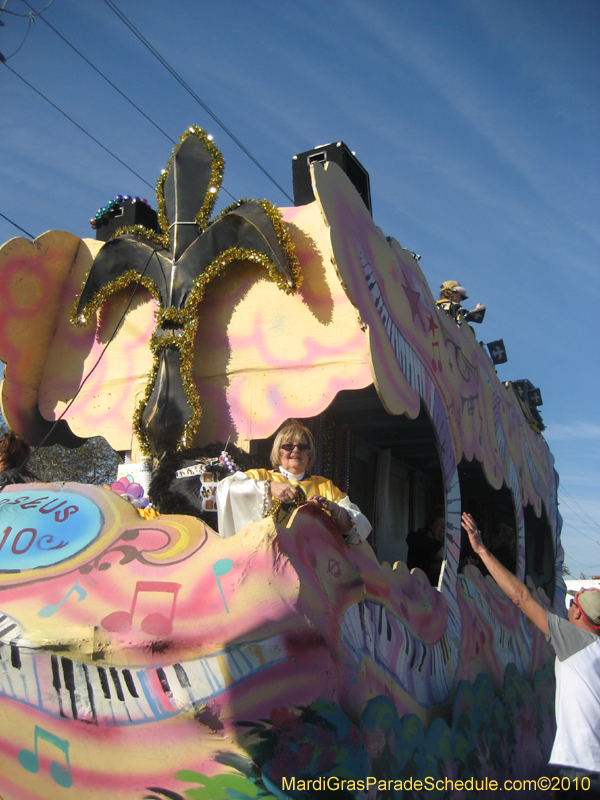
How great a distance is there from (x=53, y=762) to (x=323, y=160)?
4232 mm

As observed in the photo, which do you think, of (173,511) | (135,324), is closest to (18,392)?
(135,324)

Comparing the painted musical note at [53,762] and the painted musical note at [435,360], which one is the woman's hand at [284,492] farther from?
the painted musical note at [435,360]

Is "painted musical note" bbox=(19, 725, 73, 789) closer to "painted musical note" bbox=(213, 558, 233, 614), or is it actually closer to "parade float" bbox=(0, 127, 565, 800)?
"parade float" bbox=(0, 127, 565, 800)

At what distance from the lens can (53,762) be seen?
2.26 metres

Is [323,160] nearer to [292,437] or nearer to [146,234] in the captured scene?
[146,234]

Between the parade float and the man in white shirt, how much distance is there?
745 millimetres

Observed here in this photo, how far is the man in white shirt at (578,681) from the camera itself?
275cm

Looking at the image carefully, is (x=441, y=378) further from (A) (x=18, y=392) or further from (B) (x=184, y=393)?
(A) (x=18, y=392)

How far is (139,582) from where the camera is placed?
7.88 ft

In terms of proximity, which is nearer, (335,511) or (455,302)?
(335,511)

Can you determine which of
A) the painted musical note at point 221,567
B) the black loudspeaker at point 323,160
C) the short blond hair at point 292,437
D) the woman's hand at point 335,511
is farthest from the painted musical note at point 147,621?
the black loudspeaker at point 323,160

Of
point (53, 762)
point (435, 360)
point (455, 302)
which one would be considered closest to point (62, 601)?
point (53, 762)

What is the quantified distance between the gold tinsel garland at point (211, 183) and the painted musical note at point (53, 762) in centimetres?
311

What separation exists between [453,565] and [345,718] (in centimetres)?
214
